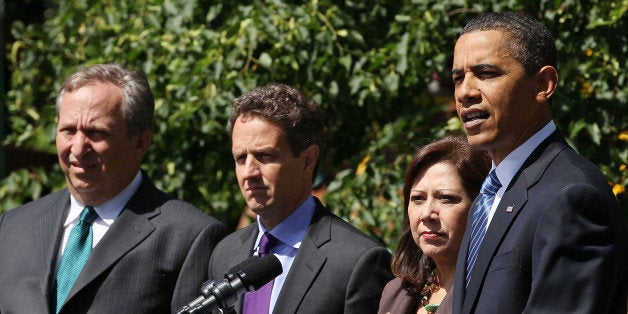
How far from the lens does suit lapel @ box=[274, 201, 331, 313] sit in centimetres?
418

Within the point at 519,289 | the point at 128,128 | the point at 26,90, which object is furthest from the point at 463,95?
the point at 26,90

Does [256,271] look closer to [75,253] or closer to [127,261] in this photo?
[127,261]

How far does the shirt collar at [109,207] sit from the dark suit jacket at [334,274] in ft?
2.38

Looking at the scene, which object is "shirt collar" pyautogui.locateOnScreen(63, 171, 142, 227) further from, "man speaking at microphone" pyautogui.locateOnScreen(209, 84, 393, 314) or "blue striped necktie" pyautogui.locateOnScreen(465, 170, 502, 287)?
"blue striped necktie" pyautogui.locateOnScreen(465, 170, 502, 287)

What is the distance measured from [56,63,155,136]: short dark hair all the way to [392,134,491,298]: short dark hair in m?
1.28

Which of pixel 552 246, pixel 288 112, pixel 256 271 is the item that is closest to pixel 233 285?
pixel 256 271

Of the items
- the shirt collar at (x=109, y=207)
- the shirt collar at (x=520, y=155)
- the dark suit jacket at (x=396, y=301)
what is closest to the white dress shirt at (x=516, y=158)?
the shirt collar at (x=520, y=155)

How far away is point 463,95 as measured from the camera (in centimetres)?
316

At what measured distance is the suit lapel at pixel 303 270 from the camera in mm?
4184

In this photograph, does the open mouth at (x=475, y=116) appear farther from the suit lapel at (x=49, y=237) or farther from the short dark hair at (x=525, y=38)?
the suit lapel at (x=49, y=237)

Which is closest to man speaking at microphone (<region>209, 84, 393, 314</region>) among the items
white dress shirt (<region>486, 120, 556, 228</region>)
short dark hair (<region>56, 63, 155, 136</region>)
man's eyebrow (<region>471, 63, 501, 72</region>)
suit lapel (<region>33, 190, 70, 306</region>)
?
short dark hair (<region>56, 63, 155, 136</region>)

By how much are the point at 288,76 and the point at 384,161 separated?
2.25ft

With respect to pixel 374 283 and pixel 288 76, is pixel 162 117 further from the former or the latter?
pixel 374 283

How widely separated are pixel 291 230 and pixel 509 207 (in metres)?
1.48
